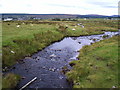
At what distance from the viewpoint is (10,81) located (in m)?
20.2

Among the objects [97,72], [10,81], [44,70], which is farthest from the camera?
[44,70]

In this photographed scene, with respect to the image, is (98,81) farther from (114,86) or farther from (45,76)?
(45,76)

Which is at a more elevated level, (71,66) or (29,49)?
(29,49)

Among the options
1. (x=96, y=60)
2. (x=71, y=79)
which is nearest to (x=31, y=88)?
(x=71, y=79)

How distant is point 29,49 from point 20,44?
2.68 metres

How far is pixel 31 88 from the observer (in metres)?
19.9

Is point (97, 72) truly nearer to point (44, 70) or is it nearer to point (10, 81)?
point (44, 70)

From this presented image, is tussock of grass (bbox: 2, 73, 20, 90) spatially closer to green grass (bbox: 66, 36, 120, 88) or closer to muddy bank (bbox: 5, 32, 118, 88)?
muddy bank (bbox: 5, 32, 118, 88)

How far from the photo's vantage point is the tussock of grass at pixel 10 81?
63.0 ft

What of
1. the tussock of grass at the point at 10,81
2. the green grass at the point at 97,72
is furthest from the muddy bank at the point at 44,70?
the green grass at the point at 97,72

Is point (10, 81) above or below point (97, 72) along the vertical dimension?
below

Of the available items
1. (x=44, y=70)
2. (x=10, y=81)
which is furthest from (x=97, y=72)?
(x=10, y=81)

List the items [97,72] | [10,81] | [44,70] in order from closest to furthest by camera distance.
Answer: [10,81] < [97,72] < [44,70]

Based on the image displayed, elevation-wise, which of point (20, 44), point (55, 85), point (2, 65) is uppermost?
point (20, 44)
